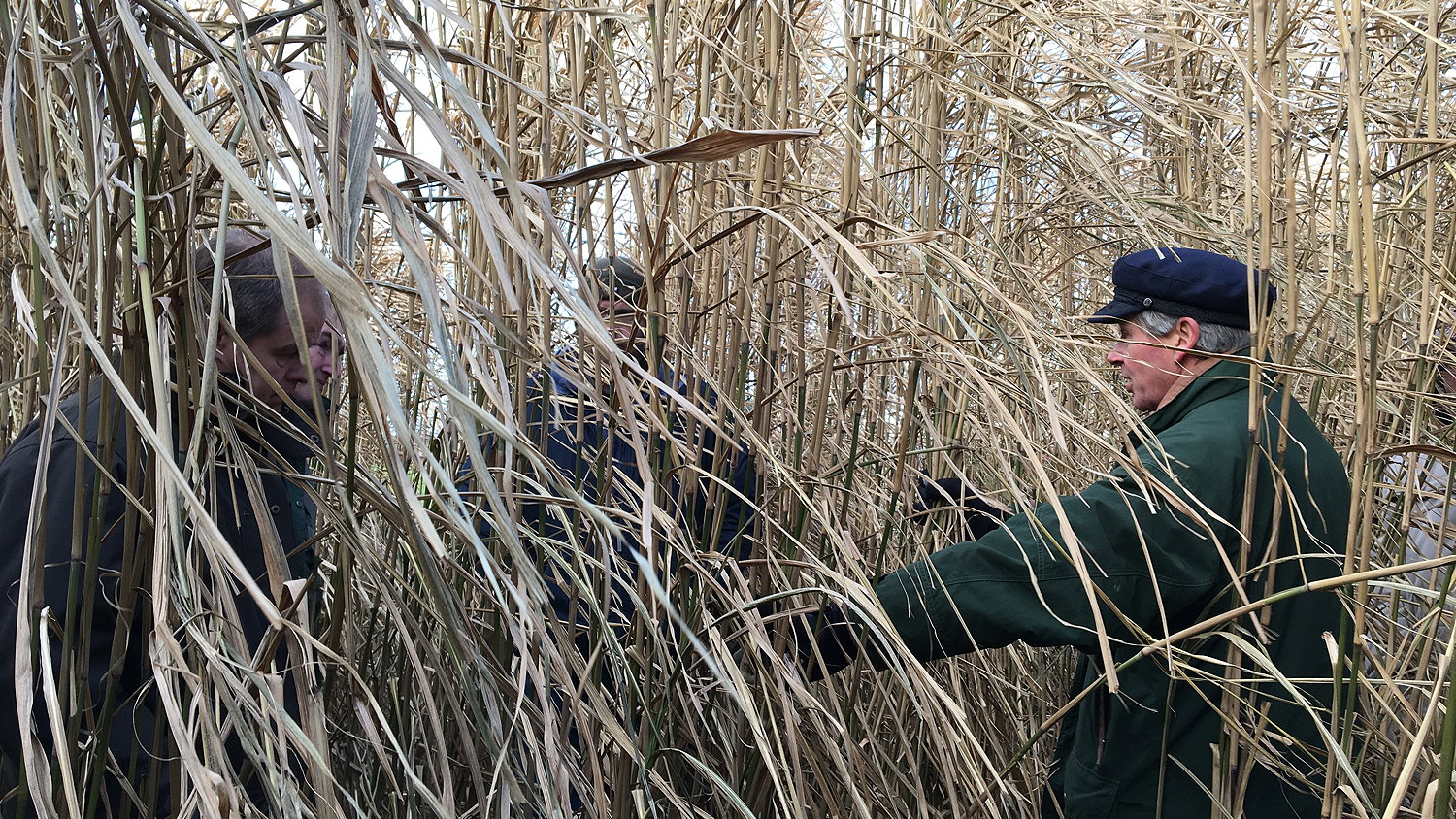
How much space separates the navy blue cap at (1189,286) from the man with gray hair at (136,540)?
1.10 m

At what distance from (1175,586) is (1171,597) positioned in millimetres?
22

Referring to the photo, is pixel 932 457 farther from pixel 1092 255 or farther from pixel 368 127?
pixel 368 127

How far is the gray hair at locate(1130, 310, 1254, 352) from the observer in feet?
5.56

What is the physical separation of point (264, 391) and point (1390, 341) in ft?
5.81

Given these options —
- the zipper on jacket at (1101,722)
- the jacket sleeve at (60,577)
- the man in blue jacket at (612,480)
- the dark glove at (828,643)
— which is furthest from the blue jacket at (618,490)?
the zipper on jacket at (1101,722)

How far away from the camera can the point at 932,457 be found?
181 cm

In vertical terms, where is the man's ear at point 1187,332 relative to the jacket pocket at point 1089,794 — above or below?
above

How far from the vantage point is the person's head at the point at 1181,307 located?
167 centimetres

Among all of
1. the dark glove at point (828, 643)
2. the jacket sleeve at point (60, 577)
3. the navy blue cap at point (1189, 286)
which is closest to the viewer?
the jacket sleeve at point (60, 577)

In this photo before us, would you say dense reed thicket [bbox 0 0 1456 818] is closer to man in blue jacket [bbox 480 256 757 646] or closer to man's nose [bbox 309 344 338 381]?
man in blue jacket [bbox 480 256 757 646]

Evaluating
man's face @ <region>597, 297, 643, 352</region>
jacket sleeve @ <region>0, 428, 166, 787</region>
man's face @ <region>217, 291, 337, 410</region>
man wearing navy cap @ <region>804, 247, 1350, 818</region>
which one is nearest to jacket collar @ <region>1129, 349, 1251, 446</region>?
man wearing navy cap @ <region>804, 247, 1350, 818</region>

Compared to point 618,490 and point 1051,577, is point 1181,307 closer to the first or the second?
point 1051,577

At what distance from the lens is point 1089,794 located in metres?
1.56

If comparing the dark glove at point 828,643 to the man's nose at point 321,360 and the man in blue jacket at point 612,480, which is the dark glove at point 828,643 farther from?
the man's nose at point 321,360
